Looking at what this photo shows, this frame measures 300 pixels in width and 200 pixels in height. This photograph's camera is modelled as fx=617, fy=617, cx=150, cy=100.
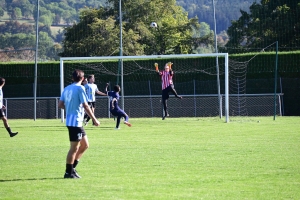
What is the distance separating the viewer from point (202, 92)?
116ft

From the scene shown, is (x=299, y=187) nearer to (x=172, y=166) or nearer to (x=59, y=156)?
(x=172, y=166)

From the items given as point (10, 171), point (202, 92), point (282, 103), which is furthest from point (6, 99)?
point (10, 171)

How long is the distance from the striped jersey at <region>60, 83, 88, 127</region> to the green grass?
966mm

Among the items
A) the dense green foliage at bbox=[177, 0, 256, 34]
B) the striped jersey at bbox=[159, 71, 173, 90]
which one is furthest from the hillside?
the striped jersey at bbox=[159, 71, 173, 90]

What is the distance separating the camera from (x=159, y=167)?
37.6ft

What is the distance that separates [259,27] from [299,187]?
33086mm

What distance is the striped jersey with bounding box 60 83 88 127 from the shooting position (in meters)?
10.2

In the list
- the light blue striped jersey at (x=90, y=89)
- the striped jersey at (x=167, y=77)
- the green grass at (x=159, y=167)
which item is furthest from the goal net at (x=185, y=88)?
the green grass at (x=159, y=167)

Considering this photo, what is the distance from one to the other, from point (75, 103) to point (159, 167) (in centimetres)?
220

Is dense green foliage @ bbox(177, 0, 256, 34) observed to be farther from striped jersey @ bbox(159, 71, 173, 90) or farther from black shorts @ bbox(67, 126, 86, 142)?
black shorts @ bbox(67, 126, 86, 142)

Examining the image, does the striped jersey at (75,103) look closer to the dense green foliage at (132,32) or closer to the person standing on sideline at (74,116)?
the person standing on sideline at (74,116)

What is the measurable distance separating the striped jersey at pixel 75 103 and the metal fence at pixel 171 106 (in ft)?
75.6

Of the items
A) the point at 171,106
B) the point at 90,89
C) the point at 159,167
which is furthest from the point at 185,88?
the point at 159,167

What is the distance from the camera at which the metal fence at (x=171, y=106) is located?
32.8 metres
